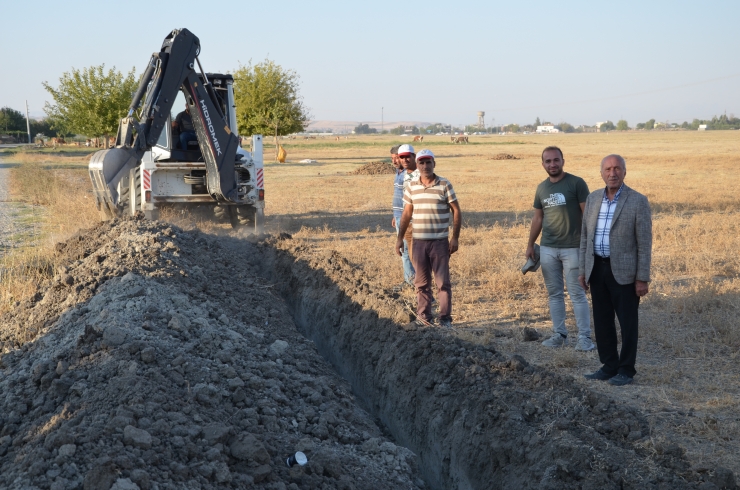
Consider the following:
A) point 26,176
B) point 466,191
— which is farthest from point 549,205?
point 26,176

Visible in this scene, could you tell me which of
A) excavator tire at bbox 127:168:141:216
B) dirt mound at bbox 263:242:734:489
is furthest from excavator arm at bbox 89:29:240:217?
dirt mound at bbox 263:242:734:489

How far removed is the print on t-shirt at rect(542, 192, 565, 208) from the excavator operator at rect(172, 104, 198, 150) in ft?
28.8

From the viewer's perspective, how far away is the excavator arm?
10.8 m

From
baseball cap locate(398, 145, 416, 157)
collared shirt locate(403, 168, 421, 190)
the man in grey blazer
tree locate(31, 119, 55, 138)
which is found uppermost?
tree locate(31, 119, 55, 138)

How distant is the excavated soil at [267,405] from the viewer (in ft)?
11.9

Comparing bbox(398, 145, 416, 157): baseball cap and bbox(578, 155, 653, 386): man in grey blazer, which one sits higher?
bbox(398, 145, 416, 157): baseball cap

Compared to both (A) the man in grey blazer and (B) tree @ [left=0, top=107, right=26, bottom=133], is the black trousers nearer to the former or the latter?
(A) the man in grey blazer

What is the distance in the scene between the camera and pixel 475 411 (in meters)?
4.96

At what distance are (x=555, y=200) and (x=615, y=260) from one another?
3.56ft

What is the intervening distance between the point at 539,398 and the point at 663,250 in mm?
7822

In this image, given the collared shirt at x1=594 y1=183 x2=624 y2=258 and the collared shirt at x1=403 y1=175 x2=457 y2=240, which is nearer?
the collared shirt at x1=594 y1=183 x2=624 y2=258

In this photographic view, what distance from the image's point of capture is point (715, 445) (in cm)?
455

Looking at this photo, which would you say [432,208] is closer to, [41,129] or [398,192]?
[398,192]

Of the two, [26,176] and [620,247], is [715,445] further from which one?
[26,176]
